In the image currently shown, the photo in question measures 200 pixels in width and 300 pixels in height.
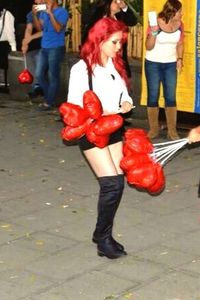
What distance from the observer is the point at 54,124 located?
37.1ft

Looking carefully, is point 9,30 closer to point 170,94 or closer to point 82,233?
point 170,94

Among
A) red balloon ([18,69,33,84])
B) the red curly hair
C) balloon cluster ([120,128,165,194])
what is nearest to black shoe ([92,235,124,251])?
balloon cluster ([120,128,165,194])

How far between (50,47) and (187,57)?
8.49 ft

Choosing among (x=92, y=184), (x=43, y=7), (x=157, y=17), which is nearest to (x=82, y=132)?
(x=92, y=184)

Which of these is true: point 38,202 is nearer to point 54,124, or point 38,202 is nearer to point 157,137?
point 157,137

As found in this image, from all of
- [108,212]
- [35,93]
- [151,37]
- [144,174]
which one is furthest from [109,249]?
[35,93]

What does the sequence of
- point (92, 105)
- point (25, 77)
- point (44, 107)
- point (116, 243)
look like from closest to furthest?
point (92, 105)
point (116, 243)
point (25, 77)
point (44, 107)

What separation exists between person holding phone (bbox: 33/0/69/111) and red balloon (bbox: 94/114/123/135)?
6.20 meters

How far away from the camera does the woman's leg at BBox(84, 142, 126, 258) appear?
18.7 ft

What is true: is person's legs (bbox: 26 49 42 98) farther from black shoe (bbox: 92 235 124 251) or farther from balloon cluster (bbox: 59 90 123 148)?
balloon cluster (bbox: 59 90 123 148)

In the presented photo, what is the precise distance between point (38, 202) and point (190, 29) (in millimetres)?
3699

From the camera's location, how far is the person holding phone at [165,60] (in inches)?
373

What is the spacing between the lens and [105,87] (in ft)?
18.7

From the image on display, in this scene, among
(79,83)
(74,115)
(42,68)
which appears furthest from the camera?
(42,68)
